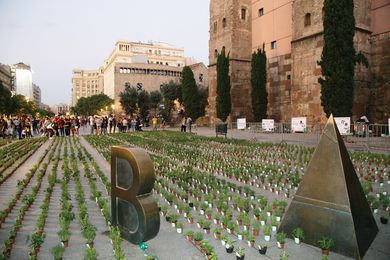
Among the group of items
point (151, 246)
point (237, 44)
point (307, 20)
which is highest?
point (237, 44)

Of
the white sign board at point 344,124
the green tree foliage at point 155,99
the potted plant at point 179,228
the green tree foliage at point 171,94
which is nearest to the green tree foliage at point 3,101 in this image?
the green tree foliage at point 155,99

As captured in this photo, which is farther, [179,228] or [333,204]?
[179,228]

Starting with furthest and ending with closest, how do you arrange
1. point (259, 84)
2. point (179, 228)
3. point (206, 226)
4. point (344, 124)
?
1. point (259, 84)
2. point (344, 124)
3. point (179, 228)
4. point (206, 226)

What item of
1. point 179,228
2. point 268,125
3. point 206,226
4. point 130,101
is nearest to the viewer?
point 206,226

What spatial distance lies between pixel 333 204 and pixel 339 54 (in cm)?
1594

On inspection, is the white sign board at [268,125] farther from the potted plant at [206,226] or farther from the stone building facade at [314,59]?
the potted plant at [206,226]

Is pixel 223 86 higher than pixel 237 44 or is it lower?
lower

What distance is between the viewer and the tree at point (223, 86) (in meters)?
29.1

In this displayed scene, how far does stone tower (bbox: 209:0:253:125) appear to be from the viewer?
29.4m

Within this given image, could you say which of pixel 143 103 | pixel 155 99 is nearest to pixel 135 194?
pixel 155 99

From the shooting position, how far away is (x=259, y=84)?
26844 mm

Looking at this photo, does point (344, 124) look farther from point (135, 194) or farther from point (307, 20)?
point (135, 194)

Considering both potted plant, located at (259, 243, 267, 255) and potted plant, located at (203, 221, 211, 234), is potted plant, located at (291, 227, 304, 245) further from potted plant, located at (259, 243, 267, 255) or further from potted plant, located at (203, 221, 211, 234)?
potted plant, located at (203, 221, 211, 234)

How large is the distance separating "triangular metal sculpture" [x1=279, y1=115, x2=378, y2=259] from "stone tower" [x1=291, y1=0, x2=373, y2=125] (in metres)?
17.2
